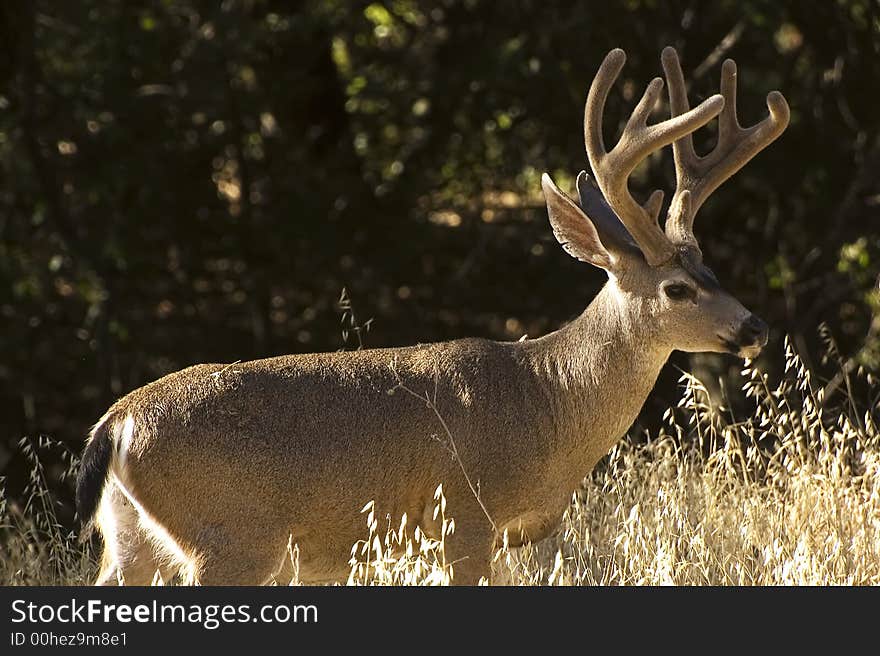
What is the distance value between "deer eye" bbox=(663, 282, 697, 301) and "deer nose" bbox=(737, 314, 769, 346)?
0.22 m

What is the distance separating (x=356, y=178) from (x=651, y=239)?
6.03 meters

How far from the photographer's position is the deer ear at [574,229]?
5.93 metres

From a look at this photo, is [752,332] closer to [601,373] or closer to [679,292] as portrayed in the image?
[679,292]

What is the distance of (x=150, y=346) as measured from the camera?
464 inches

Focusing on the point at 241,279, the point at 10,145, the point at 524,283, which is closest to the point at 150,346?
the point at 241,279

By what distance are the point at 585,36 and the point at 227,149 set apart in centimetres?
272

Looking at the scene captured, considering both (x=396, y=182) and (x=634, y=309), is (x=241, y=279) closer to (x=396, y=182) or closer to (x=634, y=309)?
(x=396, y=182)

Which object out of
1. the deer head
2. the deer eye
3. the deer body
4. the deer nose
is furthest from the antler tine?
the deer nose

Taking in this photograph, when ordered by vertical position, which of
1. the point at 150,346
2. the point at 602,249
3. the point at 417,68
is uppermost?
the point at 417,68

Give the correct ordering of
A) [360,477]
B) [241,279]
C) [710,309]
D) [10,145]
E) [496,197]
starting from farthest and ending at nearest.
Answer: [496,197], [241,279], [10,145], [710,309], [360,477]

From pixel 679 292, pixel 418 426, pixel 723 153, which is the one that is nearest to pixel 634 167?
pixel 679 292

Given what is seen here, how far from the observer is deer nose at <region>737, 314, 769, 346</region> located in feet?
18.5

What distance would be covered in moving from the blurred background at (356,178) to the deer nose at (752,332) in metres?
4.56

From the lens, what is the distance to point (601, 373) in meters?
5.83
